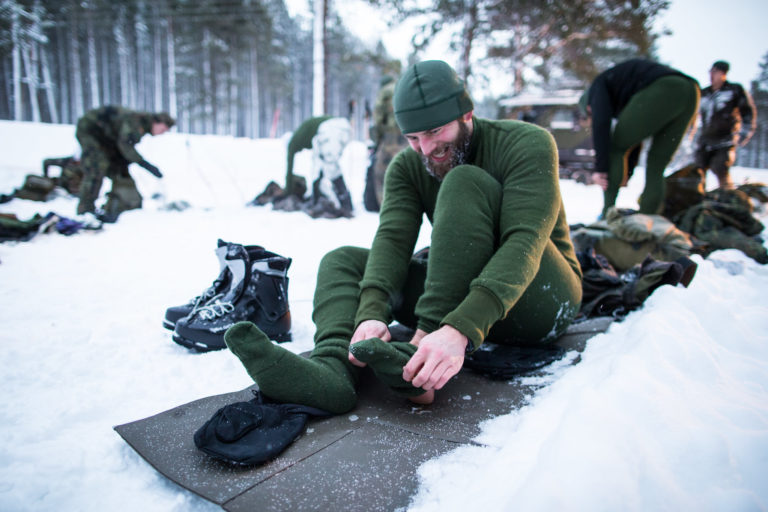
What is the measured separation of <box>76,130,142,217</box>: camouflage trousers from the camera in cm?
532

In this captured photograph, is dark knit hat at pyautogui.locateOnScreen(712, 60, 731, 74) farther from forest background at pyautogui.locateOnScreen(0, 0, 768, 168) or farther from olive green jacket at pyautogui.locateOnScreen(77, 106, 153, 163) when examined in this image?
olive green jacket at pyautogui.locateOnScreen(77, 106, 153, 163)

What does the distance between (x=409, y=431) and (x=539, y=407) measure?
33cm

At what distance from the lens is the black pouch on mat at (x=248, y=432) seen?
0.93m

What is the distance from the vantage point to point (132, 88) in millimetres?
23375

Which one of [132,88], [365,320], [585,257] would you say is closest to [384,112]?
[585,257]

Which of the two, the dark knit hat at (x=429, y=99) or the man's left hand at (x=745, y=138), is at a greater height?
the man's left hand at (x=745, y=138)

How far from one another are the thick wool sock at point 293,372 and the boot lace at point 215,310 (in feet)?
2.10

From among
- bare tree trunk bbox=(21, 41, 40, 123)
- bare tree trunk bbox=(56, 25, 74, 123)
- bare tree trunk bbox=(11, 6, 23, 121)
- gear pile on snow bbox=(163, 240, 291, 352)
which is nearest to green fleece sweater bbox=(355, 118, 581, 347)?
gear pile on snow bbox=(163, 240, 291, 352)

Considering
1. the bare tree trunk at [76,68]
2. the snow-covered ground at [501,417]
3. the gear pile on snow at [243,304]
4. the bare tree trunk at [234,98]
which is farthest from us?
the bare tree trunk at [234,98]

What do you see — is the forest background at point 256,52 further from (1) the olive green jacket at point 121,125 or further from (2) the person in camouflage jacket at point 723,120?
(2) the person in camouflage jacket at point 723,120

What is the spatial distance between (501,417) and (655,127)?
2785 millimetres

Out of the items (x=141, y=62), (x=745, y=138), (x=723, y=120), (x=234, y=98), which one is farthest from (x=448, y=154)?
(x=141, y=62)

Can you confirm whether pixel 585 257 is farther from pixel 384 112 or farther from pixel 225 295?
pixel 384 112

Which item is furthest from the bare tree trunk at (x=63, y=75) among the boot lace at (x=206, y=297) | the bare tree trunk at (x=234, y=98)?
the boot lace at (x=206, y=297)
